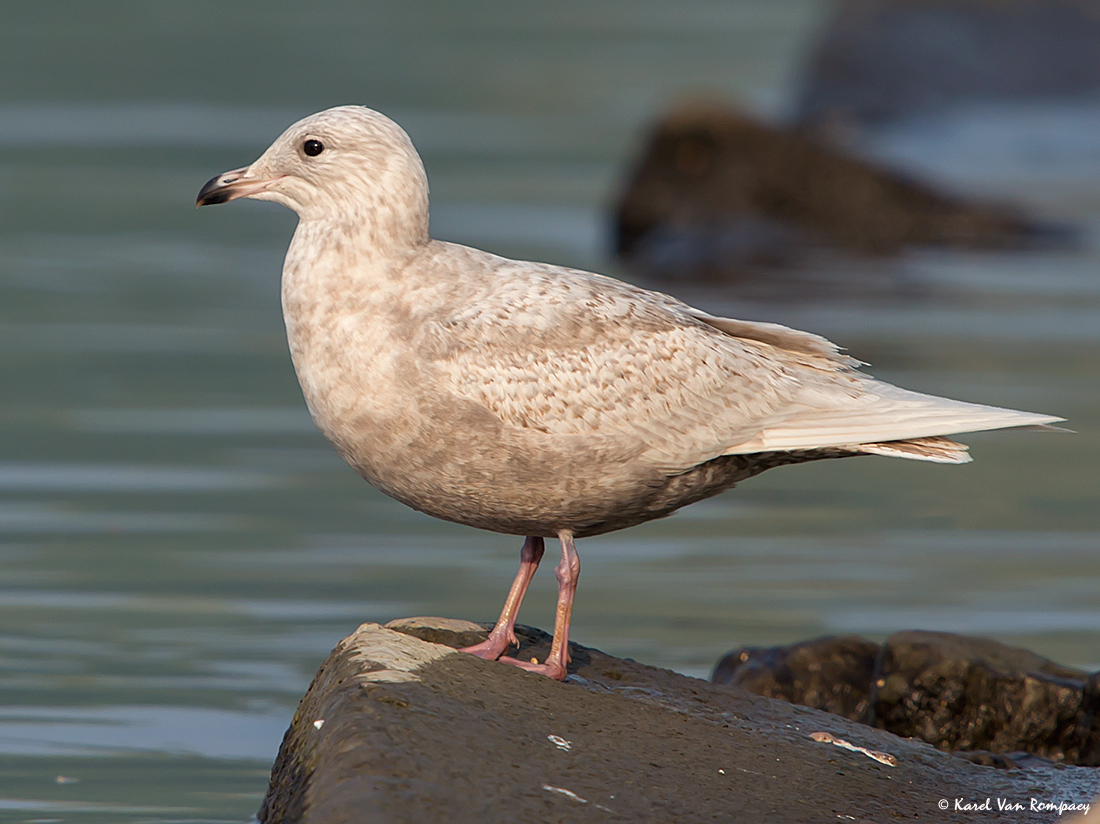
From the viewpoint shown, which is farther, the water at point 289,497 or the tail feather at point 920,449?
the water at point 289,497

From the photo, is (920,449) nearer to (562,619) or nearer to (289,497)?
(562,619)

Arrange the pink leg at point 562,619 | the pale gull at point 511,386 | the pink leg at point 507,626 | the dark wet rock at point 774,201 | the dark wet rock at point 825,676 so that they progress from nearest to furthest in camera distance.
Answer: the pale gull at point 511,386, the pink leg at point 562,619, the pink leg at point 507,626, the dark wet rock at point 825,676, the dark wet rock at point 774,201

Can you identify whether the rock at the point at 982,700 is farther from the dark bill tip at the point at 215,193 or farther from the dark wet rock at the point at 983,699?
the dark bill tip at the point at 215,193

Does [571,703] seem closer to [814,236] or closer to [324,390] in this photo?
[324,390]

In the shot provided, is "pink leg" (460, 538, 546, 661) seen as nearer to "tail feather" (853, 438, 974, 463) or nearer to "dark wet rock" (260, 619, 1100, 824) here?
"dark wet rock" (260, 619, 1100, 824)

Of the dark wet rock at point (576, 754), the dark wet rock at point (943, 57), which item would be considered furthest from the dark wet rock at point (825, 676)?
the dark wet rock at point (943, 57)

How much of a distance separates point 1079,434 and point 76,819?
973cm

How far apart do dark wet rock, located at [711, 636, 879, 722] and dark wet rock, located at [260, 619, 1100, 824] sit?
3.51 feet

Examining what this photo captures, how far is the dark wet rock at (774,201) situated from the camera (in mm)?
23406

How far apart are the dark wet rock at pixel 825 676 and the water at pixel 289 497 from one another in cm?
96

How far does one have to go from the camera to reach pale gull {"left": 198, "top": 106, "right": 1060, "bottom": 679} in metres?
7.29

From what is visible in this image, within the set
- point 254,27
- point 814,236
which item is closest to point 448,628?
point 814,236

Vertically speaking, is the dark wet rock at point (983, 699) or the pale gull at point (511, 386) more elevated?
the pale gull at point (511, 386)

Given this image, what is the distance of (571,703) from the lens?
7188 millimetres
